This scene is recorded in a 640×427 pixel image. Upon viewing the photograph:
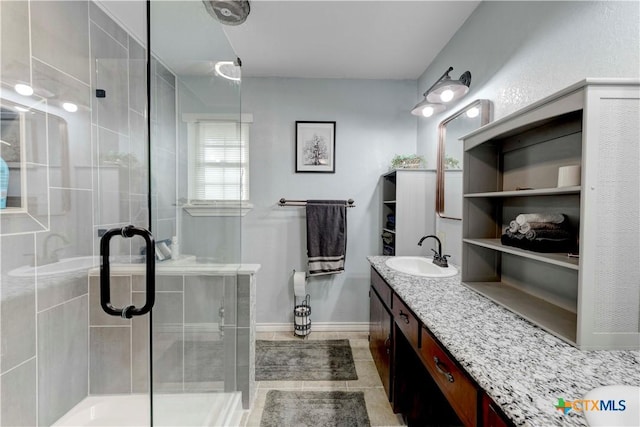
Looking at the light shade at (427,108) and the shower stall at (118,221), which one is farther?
the light shade at (427,108)

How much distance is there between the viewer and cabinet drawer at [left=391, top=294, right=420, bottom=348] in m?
1.21

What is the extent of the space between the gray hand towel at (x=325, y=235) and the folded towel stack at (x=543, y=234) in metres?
1.58

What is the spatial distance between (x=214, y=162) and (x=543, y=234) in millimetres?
1807

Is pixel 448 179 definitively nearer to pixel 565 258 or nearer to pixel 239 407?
pixel 565 258

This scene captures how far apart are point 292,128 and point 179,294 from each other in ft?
6.27

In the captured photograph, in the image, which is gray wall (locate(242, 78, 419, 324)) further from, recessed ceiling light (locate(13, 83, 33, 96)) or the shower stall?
recessed ceiling light (locate(13, 83, 33, 96))

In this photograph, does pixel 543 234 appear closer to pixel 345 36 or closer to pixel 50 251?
pixel 345 36

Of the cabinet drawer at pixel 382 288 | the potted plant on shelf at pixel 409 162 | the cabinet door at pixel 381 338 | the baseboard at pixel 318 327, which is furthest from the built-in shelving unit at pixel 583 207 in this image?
the baseboard at pixel 318 327

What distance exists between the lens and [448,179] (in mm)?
2020

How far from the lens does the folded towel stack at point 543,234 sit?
98 centimetres

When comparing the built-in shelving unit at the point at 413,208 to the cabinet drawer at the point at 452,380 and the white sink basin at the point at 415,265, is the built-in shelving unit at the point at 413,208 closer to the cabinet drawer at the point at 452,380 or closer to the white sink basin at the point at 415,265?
the white sink basin at the point at 415,265

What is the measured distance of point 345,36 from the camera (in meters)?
1.98

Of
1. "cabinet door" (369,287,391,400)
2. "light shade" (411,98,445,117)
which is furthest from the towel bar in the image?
"light shade" (411,98,445,117)

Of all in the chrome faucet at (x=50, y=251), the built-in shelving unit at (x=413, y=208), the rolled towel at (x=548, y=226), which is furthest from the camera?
the built-in shelving unit at (x=413, y=208)
